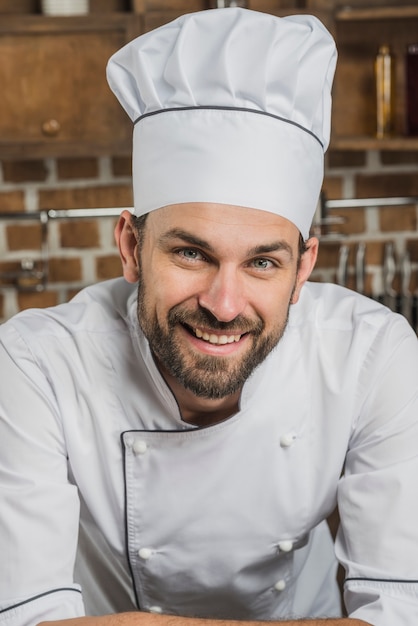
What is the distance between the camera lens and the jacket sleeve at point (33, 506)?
1213mm

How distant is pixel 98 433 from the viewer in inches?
53.6

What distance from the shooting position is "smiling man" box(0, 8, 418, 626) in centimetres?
122

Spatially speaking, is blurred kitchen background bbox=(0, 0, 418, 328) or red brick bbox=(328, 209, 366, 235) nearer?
blurred kitchen background bbox=(0, 0, 418, 328)

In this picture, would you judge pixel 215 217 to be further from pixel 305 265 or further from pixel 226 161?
pixel 305 265

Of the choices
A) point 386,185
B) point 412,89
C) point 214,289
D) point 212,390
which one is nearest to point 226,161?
point 214,289

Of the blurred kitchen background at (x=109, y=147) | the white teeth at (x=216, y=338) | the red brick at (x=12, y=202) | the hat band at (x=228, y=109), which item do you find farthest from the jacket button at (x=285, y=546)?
the red brick at (x=12, y=202)

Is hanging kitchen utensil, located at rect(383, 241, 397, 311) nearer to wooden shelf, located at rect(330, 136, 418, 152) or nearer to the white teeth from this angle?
wooden shelf, located at rect(330, 136, 418, 152)

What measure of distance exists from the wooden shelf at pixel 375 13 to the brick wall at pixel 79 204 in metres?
0.38

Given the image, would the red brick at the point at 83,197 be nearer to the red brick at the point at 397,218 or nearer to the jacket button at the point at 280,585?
the red brick at the point at 397,218

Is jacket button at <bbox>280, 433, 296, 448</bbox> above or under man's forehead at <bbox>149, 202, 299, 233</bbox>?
under

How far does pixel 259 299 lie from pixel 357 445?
0.30 meters

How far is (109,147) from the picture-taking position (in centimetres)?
219

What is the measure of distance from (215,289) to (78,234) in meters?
1.30

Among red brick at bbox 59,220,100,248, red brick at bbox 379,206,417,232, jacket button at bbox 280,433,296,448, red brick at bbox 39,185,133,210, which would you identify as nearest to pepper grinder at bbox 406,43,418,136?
red brick at bbox 379,206,417,232
